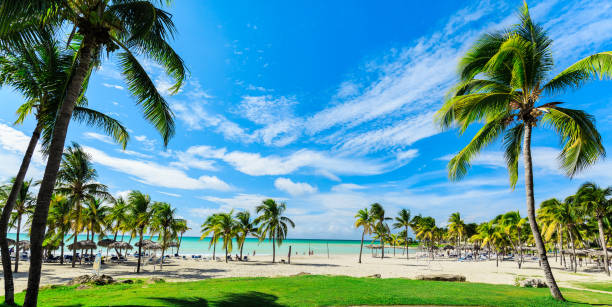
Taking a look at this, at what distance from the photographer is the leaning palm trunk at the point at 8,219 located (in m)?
8.00

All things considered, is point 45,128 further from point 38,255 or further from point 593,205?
point 593,205

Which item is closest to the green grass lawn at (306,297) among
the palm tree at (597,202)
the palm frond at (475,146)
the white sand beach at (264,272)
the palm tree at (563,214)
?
the palm frond at (475,146)

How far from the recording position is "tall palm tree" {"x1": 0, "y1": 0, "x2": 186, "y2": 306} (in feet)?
19.0

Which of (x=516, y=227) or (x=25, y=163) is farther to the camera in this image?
(x=516, y=227)

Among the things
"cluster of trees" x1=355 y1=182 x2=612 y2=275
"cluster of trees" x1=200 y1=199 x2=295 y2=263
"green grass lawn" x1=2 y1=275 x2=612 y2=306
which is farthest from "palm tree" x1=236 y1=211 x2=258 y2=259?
"green grass lawn" x1=2 y1=275 x2=612 y2=306

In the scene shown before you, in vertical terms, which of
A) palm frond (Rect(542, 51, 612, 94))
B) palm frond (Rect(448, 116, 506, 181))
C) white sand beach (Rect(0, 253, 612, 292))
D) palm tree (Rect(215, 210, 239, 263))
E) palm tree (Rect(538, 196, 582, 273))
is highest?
palm frond (Rect(542, 51, 612, 94))

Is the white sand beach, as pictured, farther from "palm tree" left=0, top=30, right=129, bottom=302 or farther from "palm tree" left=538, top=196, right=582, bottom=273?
"palm tree" left=0, top=30, right=129, bottom=302

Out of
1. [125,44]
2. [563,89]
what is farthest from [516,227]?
[125,44]

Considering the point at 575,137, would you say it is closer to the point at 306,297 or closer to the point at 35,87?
the point at 306,297

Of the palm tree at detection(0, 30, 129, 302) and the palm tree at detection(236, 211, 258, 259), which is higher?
the palm tree at detection(0, 30, 129, 302)

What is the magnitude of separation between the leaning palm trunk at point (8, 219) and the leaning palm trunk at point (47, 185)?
3.02 meters

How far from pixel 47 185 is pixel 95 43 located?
3.66 metres

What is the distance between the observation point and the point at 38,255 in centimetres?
611

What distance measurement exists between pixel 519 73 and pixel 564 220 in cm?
2920
